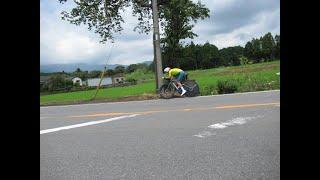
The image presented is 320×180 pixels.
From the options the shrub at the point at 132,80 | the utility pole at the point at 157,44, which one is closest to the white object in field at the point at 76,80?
the shrub at the point at 132,80

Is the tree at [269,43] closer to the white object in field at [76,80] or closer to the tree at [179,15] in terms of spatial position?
the tree at [179,15]

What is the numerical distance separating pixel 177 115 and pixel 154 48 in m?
10.7

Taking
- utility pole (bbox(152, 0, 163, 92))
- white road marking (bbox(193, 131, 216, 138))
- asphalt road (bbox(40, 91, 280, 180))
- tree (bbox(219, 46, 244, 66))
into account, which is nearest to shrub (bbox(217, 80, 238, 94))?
utility pole (bbox(152, 0, 163, 92))

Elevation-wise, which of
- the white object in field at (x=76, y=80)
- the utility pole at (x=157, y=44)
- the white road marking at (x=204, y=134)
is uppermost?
the utility pole at (x=157, y=44)

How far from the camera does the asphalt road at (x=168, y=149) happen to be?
491cm

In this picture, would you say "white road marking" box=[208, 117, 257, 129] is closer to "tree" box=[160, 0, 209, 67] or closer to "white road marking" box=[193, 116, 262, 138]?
"white road marking" box=[193, 116, 262, 138]

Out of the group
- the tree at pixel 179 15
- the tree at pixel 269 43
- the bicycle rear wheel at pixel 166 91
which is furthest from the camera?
the tree at pixel 179 15

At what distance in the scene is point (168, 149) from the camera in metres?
6.26

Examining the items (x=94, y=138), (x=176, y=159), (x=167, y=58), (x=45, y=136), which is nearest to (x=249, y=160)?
(x=176, y=159)

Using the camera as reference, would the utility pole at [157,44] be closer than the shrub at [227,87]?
No

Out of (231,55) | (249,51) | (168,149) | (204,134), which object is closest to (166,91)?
(204,134)

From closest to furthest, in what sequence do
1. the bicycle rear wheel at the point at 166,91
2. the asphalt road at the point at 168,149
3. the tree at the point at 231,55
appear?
the asphalt road at the point at 168,149, the bicycle rear wheel at the point at 166,91, the tree at the point at 231,55

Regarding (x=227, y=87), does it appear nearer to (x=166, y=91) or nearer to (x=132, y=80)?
(x=166, y=91)

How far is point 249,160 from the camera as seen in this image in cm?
527
